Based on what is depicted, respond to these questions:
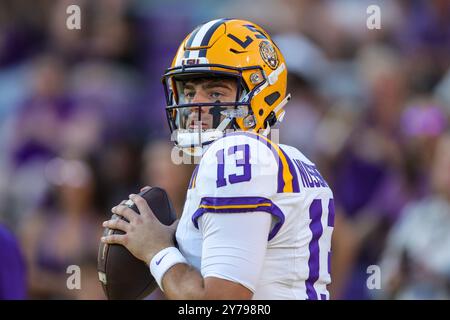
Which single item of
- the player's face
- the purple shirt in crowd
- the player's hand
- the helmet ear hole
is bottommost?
the purple shirt in crowd

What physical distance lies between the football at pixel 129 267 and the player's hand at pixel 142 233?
0.04m

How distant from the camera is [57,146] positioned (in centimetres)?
743

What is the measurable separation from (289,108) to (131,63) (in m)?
1.76

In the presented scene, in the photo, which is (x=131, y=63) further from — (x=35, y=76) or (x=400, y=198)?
(x=400, y=198)

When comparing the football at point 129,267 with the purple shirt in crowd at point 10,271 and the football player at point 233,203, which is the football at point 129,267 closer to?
the football player at point 233,203

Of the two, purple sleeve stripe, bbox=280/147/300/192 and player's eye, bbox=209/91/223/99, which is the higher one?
player's eye, bbox=209/91/223/99

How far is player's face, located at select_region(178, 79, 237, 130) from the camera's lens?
11.3 feet

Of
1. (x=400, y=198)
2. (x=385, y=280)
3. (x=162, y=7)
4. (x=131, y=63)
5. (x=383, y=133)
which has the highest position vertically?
(x=162, y=7)

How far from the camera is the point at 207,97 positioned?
353 centimetres

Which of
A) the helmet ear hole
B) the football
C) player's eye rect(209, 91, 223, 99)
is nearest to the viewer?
the football

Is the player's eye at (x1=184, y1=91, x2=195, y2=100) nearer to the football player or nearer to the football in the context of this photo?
the football player

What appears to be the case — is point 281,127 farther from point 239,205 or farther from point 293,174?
point 239,205

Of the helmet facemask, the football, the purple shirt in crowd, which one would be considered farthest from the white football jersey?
the purple shirt in crowd

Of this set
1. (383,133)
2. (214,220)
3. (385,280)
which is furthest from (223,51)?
(383,133)
